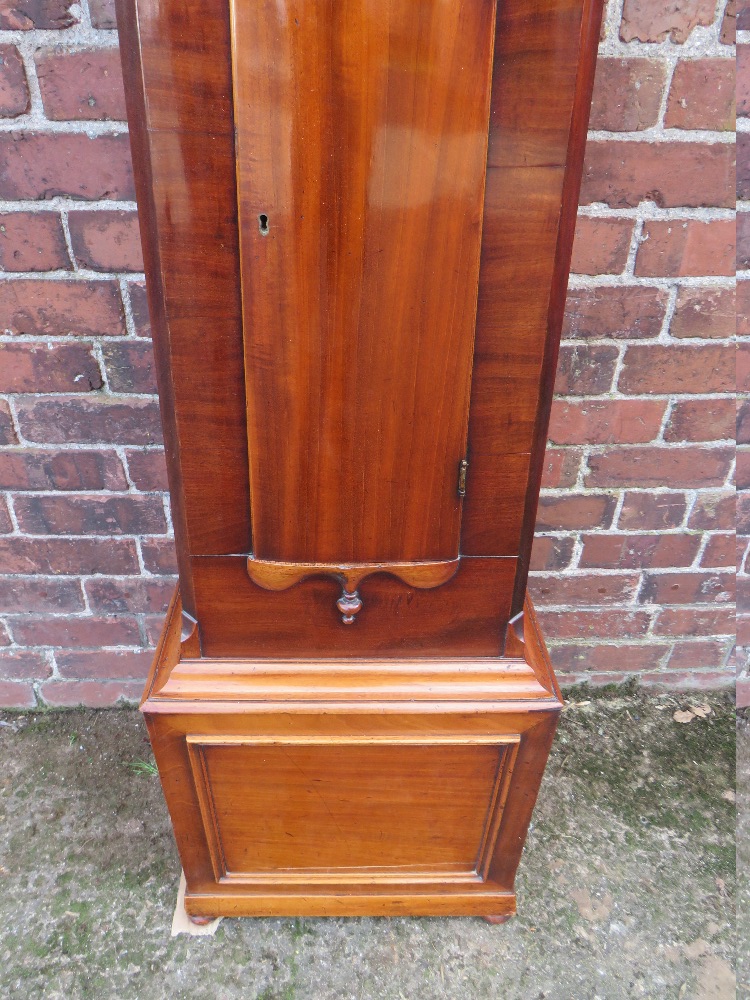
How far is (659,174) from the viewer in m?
1.07

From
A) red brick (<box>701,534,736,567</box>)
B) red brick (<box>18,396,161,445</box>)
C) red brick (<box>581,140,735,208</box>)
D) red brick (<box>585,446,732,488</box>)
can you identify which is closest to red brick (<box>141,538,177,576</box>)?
red brick (<box>18,396,161,445</box>)

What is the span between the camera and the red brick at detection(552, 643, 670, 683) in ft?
5.18

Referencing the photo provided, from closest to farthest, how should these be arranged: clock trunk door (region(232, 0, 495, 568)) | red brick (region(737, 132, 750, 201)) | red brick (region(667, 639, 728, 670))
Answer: clock trunk door (region(232, 0, 495, 568)), red brick (region(737, 132, 750, 201)), red brick (region(667, 639, 728, 670))

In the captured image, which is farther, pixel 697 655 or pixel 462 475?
pixel 697 655

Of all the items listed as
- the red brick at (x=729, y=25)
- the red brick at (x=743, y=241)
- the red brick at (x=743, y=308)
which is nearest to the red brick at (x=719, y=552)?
the red brick at (x=743, y=308)

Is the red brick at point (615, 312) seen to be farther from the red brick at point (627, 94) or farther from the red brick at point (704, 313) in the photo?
the red brick at point (627, 94)

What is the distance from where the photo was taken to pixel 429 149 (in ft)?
2.17

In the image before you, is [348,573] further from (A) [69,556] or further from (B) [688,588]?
(B) [688,588]

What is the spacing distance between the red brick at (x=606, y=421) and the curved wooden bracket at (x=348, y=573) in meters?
0.51

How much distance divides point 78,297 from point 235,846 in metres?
0.93

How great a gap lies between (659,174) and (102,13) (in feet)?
2.76

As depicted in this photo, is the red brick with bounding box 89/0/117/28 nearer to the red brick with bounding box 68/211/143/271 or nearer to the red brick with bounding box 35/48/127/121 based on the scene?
the red brick with bounding box 35/48/127/121

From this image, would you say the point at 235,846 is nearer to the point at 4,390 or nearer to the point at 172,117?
Result: the point at 4,390

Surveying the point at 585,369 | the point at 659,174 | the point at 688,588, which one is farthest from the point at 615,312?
the point at 688,588
